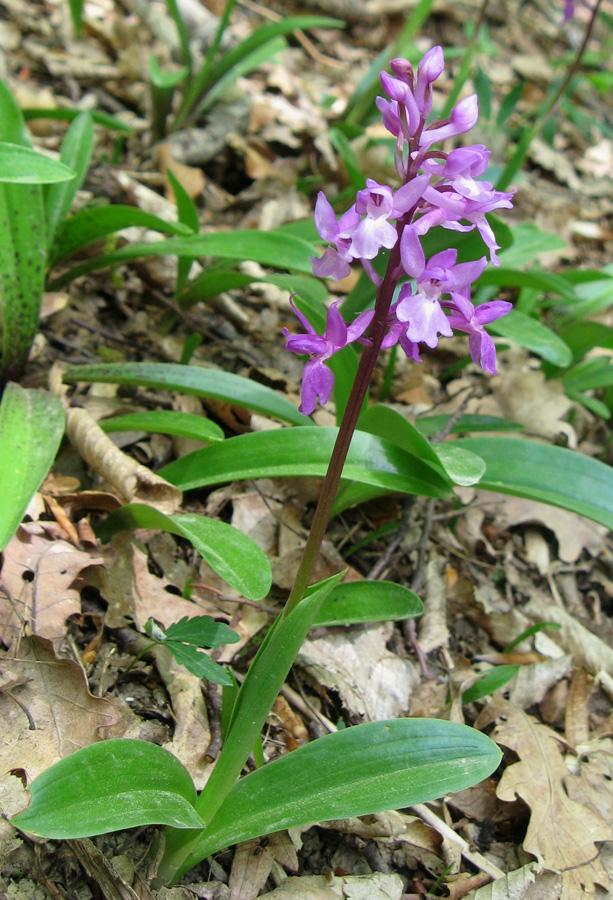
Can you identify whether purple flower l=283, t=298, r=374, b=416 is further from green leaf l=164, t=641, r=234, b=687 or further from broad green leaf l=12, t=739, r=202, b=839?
broad green leaf l=12, t=739, r=202, b=839

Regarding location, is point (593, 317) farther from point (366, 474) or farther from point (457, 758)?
point (457, 758)

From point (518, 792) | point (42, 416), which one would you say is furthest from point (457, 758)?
point (42, 416)

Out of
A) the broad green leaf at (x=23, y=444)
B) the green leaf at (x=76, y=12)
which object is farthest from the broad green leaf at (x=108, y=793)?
the green leaf at (x=76, y=12)

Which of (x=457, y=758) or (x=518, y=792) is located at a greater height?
(x=457, y=758)

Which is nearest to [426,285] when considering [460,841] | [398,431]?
[398,431]

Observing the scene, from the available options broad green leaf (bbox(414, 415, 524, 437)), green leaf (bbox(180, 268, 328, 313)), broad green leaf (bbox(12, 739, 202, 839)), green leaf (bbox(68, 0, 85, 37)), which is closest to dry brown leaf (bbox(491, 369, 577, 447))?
broad green leaf (bbox(414, 415, 524, 437))

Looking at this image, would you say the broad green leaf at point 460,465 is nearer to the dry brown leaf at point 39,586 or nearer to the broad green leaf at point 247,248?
the broad green leaf at point 247,248
